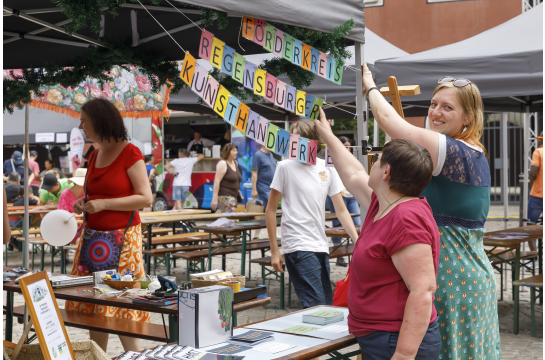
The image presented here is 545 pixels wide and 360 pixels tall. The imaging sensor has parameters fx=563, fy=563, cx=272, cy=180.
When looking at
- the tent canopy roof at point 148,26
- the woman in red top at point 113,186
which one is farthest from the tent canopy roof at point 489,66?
the woman in red top at point 113,186

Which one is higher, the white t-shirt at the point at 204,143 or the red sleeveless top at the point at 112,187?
the white t-shirt at the point at 204,143

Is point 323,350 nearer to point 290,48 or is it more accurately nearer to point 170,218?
point 290,48

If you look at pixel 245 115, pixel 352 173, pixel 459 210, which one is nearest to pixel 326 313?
pixel 352 173

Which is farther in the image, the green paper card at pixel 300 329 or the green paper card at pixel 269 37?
the green paper card at pixel 269 37

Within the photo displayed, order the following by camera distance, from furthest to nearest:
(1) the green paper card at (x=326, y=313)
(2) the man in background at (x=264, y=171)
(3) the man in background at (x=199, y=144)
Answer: (3) the man in background at (x=199, y=144) < (2) the man in background at (x=264, y=171) < (1) the green paper card at (x=326, y=313)

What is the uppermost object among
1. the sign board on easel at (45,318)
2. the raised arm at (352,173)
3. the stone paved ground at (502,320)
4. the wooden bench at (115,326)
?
the raised arm at (352,173)

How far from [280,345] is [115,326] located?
4.28ft

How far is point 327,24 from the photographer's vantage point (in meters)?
3.00

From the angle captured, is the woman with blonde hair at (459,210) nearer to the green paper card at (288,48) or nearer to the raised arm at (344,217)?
the green paper card at (288,48)

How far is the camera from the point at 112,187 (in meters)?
3.43

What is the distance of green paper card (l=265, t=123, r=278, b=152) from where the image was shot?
288 cm

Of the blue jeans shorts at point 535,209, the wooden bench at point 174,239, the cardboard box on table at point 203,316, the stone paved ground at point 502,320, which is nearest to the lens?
the cardboard box on table at point 203,316

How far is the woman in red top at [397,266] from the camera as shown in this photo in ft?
5.98

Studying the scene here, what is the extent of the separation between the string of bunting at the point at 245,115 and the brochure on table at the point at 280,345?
974 mm
